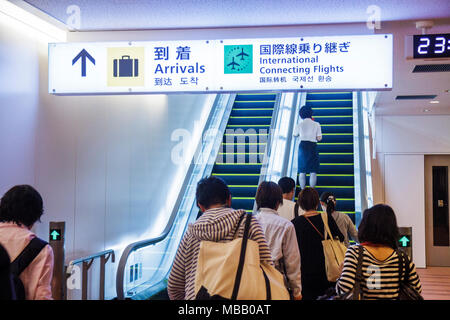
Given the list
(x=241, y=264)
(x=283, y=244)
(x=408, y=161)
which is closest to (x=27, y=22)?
(x=283, y=244)

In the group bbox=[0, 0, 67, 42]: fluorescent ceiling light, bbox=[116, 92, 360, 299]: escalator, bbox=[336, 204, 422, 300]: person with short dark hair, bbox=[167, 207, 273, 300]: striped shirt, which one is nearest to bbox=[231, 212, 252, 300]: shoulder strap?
bbox=[167, 207, 273, 300]: striped shirt

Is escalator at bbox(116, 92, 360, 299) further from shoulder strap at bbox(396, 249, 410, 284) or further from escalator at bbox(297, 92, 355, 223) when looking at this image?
shoulder strap at bbox(396, 249, 410, 284)

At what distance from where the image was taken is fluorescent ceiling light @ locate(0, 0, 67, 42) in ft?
14.9

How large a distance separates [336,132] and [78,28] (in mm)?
6686

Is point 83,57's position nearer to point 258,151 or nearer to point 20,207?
point 20,207

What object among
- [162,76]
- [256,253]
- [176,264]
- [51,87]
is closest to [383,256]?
[256,253]

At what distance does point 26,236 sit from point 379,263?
6.43 ft

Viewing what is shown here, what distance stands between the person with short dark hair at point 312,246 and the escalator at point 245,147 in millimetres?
→ 4470

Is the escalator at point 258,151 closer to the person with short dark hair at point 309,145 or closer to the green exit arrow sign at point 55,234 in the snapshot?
the person with short dark hair at point 309,145

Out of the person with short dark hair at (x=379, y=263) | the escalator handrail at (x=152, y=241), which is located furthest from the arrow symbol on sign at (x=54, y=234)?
the person with short dark hair at (x=379, y=263)

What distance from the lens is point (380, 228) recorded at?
8.47ft

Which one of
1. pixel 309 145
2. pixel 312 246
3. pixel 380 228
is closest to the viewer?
pixel 380 228

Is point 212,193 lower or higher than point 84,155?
lower

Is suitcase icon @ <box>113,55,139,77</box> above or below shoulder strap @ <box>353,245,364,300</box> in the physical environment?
above
